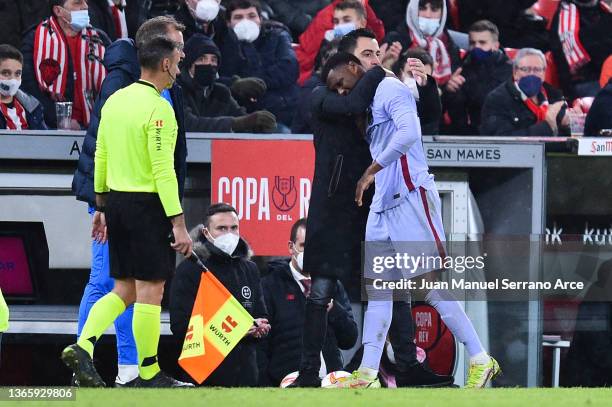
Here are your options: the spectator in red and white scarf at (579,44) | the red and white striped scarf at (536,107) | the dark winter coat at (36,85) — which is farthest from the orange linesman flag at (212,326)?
the spectator in red and white scarf at (579,44)

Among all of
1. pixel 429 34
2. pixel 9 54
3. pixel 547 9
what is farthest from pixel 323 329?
pixel 547 9

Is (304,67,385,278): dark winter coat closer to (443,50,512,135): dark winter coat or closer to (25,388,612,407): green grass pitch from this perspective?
(25,388,612,407): green grass pitch

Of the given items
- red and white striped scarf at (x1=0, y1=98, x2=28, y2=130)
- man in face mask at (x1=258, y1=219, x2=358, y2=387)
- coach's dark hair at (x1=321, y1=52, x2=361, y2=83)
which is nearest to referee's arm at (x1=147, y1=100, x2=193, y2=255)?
coach's dark hair at (x1=321, y1=52, x2=361, y2=83)

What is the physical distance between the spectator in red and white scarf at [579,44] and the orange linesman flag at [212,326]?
5.06 meters

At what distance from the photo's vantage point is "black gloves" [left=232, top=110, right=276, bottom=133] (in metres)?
9.60

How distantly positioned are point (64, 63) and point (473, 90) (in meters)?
3.14

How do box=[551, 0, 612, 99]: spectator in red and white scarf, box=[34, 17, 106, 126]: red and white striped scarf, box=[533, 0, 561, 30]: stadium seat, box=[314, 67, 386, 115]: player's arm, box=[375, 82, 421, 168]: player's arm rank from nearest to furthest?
box=[375, 82, 421, 168]: player's arm < box=[314, 67, 386, 115]: player's arm < box=[34, 17, 106, 126]: red and white striped scarf < box=[551, 0, 612, 99]: spectator in red and white scarf < box=[533, 0, 561, 30]: stadium seat

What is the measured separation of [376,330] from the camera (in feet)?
25.7

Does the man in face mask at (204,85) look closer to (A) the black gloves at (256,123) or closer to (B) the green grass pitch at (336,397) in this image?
(A) the black gloves at (256,123)

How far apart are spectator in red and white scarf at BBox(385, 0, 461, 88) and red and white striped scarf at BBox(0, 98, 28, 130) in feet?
10.4

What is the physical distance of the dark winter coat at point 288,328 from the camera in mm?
9094

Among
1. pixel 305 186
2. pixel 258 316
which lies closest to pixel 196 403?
pixel 258 316

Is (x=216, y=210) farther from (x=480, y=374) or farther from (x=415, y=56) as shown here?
(x=480, y=374)

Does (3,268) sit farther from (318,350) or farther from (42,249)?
(318,350)
